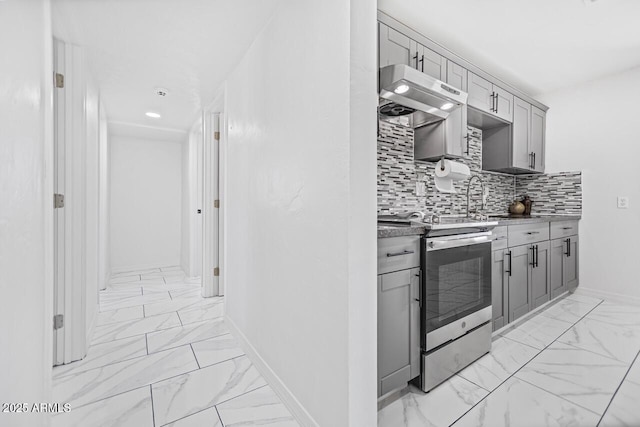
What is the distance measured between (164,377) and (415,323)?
61.8 inches

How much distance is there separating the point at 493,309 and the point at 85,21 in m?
3.38

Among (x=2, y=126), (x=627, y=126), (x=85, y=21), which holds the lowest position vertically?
(x=2, y=126)

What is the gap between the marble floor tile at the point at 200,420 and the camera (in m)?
1.42

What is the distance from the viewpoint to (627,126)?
120 inches

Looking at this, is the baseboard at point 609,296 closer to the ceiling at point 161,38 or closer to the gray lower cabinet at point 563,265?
the gray lower cabinet at point 563,265

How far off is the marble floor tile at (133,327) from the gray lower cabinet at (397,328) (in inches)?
79.3

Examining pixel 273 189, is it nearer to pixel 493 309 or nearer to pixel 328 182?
pixel 328 182

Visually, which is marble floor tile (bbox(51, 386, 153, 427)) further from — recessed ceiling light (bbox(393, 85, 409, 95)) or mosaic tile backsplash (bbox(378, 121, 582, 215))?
recessed ceiling light (bbox(393, 85, 409, 95))

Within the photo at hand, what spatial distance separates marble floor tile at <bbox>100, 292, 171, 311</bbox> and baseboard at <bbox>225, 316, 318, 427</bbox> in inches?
61.5

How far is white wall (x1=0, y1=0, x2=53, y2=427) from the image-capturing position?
0.81 metres

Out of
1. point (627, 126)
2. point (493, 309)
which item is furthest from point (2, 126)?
point (627, 126)

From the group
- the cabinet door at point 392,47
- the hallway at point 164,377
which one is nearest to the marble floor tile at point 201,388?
the hallway at point 164,377

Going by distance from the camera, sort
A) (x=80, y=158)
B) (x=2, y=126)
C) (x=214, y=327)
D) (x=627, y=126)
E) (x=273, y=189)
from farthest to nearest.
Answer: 1. (x=627, y=126)
2. (x=214, y=327)
3. (x=80, y=158)
4. (x=273, y=189)
5. (x=2, y=126)

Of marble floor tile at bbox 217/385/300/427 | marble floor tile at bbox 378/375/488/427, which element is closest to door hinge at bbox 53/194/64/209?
marble floor tile at bbox 217/385/300/427
